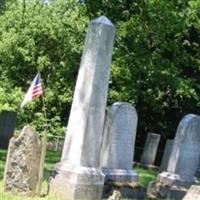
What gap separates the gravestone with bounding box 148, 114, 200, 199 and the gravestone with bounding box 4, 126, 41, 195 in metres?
4.71

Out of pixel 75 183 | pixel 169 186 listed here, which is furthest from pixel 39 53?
pixel 75 183

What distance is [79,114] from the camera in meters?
11.5

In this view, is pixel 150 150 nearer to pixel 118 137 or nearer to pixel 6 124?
pixel 6 124

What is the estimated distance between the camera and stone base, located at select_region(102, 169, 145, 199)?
1309 centimetres

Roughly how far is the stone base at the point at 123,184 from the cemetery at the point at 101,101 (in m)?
0.03

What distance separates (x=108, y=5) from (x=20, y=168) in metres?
16.5

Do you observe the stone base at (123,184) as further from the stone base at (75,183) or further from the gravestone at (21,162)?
the gravestone at (21,162)

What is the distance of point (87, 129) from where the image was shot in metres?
11.4

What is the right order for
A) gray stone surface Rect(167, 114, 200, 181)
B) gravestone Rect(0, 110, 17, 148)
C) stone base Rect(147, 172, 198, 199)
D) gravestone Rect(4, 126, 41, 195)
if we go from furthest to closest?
gravestone Rect(0, 110, 17, 148) < gray stone surface Rect(167, 114, 200, 181) < stone base Rect(147, 172, 198, 199) < gravestone Rect(4, 126, 41, 195)

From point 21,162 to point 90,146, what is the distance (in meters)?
1.41

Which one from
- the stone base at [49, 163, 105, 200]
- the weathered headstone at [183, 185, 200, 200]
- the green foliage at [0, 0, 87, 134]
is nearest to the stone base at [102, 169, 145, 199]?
the stone base at [49, 163, 105, 200]

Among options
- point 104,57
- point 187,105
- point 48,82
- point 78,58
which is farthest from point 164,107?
point 104,57

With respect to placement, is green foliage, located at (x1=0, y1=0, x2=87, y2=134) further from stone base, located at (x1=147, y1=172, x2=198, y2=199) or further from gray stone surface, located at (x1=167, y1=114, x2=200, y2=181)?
stone base, located at (x1=147, y1=172, x2=198, y2=199)

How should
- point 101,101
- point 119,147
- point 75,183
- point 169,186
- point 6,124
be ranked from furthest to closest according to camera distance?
point 6,124 < point 169,186 < point 119,147 < point 101,101 < point 75,183
